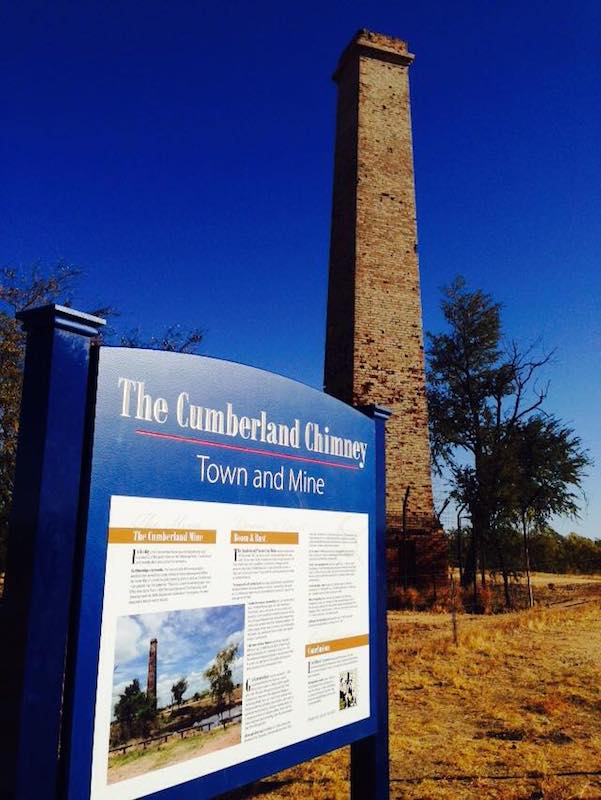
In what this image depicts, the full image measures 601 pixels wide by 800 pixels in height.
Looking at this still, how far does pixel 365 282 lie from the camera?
14875mm

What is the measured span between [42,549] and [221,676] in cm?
107

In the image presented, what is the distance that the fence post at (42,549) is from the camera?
7.47 ft

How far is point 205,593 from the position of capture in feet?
9.23

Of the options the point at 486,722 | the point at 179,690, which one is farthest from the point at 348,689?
the point at 486,722

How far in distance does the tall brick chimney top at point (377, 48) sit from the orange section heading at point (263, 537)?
16817mm

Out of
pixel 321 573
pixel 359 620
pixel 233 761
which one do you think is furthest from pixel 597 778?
pixel 233 761

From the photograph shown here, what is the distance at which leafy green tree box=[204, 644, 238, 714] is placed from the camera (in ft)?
9.18

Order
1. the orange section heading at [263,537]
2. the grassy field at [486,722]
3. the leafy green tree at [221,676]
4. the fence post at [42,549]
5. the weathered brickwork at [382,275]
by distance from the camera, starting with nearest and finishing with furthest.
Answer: the fence post at [42,549]
the leafy green tree at [221,676]
the orange section heading at [263,537]
the grassy field at [486,722]
the weathered brickwork at [382,275]

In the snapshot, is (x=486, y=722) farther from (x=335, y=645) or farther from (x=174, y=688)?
(x=174, y=688)

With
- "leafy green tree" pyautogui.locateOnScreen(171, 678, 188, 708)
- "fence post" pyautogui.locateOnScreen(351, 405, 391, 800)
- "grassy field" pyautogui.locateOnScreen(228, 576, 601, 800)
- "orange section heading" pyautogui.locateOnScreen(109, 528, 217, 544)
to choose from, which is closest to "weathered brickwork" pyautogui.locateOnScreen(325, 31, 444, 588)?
"grassy field" pyautogui.locateOnScreen(228, 576, 601, 800)

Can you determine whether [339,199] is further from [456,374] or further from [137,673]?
[137,673]

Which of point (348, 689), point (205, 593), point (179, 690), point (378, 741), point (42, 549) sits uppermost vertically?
point (42, 549)

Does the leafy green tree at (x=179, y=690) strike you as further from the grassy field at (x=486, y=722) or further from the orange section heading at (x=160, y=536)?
the grassy field at (x=486, y=722)

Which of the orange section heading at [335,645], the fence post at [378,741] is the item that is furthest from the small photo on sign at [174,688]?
the fence post at [378,741]
